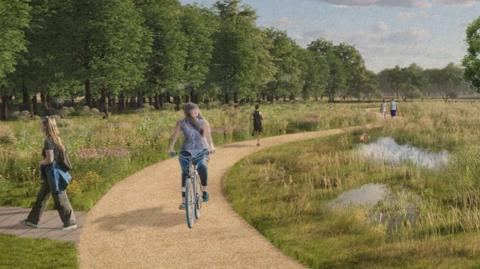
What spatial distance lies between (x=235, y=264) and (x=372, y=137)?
65.1 feet

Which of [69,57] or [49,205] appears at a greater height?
[69,57]

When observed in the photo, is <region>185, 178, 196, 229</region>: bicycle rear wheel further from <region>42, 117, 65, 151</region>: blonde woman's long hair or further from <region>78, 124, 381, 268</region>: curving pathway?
<region>42, 117, 65, 151</region>: blonde woman's long hair

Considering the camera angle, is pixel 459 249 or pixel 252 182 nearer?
pixel 459 249

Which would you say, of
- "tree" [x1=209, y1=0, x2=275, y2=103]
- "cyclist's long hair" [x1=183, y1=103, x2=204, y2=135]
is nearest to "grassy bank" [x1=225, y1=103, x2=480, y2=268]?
"cyclist's long hair" [x1=183, y1=103, x2=204, y2=135]

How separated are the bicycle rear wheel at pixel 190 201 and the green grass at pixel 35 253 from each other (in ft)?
7.31

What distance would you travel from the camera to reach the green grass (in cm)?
732

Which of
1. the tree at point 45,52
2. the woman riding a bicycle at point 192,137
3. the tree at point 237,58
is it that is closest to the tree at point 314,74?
the tree at point 237,58

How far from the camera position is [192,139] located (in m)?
9.44

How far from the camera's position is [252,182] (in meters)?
13.7

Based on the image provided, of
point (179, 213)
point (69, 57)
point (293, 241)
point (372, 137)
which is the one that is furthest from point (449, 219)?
point (69, 57)

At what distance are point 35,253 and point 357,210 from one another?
6579 millimetres

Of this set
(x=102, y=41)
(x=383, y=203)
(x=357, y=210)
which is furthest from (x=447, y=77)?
(x=357, y=210)

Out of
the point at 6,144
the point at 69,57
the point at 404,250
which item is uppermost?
the point at 69,57

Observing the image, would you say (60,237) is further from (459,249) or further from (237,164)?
(237,164)
